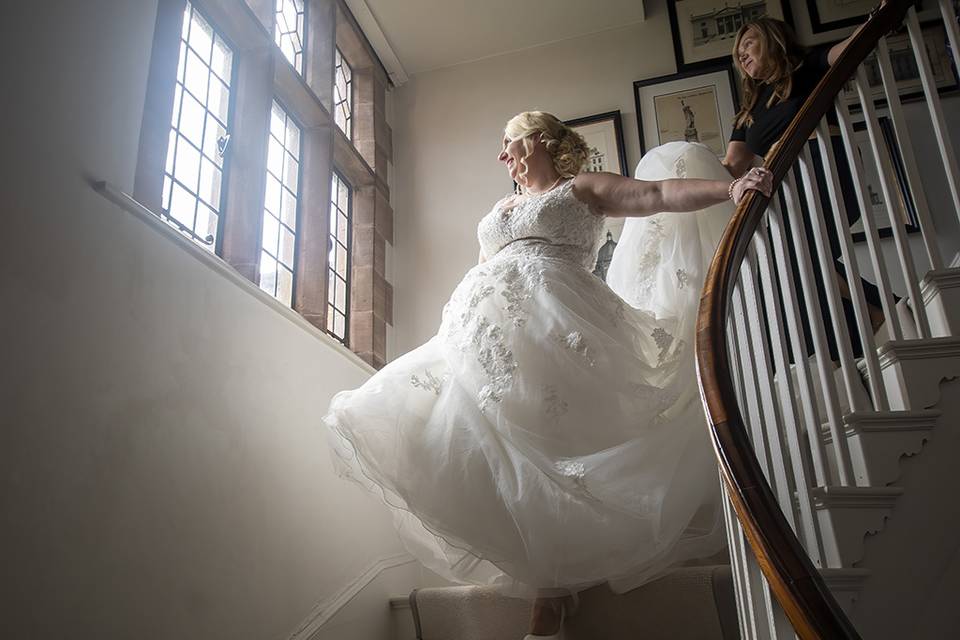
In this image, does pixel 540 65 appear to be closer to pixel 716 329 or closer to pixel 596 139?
pixel 596 139

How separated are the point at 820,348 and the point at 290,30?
9.37 ft

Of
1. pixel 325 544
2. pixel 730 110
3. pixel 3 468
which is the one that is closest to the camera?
pixel 3 468

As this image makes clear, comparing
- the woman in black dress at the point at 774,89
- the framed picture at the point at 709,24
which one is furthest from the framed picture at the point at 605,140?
the woman in black dress at the point at 774,89

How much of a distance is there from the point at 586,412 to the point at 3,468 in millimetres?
1400

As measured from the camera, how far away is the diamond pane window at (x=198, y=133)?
2.58m

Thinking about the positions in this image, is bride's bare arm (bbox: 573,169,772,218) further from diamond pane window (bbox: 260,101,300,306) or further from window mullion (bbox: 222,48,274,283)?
diamond pane window (bbox: 260,101,300,306)

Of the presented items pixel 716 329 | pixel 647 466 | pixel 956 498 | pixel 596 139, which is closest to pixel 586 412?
pixel 647 466

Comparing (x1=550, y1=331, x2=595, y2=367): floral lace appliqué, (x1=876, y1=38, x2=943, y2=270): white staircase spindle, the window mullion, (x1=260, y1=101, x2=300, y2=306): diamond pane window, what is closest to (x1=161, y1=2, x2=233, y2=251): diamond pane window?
the window mullion

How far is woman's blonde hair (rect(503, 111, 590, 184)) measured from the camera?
Answer: 280 cm

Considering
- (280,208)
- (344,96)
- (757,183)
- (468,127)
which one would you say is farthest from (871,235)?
(344,96)

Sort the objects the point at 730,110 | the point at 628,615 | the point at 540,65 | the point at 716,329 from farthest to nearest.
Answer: the point at 540,65 → the point at 730,110 → the point at 628,615 → the point at 716,329

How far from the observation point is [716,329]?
1.71 metres

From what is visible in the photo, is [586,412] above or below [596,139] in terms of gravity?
below

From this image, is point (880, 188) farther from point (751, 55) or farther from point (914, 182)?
point (914, 182)
